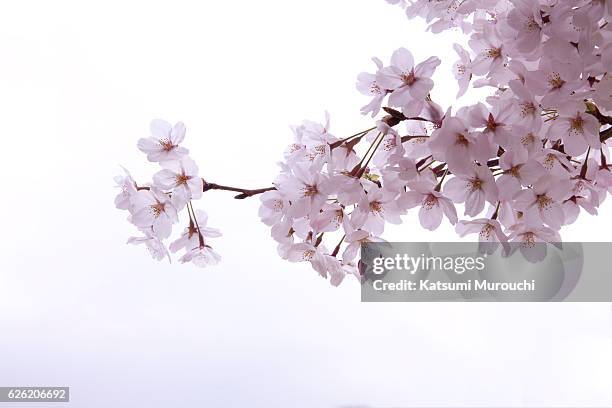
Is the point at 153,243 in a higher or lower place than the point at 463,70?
lower

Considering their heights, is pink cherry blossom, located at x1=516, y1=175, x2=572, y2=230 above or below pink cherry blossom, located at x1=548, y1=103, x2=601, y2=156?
below

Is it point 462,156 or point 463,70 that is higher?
point 463,70

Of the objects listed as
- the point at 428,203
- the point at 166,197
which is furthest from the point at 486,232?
the point at 166,197

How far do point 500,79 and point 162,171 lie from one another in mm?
234

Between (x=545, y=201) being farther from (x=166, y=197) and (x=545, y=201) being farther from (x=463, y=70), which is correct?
(x=166, y=197)

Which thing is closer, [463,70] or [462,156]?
[462,156]

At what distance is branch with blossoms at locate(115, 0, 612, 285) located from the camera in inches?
15.2

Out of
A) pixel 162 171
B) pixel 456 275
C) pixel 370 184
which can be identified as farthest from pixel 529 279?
pixel 162 171

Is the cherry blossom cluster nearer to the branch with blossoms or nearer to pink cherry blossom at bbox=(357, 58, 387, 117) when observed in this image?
the branch with blossoms

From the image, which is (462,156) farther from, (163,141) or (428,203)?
(163,141)

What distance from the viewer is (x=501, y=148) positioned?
0.40m

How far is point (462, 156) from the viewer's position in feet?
1.25

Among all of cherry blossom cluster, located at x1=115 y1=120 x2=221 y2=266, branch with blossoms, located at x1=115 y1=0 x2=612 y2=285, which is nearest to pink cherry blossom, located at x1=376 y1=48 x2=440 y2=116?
branch with blossoms, located at x1=115 y1=0 x2=612 y2=285

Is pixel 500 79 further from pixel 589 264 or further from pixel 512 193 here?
pixel 589 264
